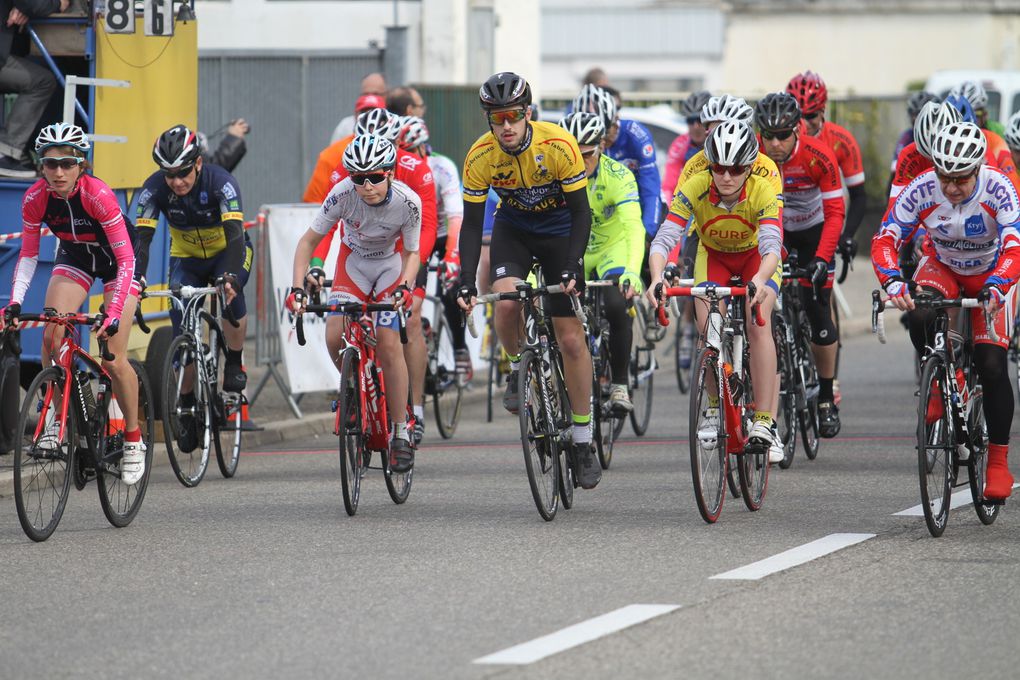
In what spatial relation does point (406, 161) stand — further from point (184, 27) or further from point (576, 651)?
point (576, 651)

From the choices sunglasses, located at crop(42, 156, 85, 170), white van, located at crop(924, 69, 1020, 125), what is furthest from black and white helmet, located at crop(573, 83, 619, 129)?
white van, located at crop(924, 69, 1020, 125)

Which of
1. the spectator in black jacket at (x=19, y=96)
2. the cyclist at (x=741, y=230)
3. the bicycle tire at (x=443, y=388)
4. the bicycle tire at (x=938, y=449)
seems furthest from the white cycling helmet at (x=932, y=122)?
the spectator in black jacket at (x=19, y=96)

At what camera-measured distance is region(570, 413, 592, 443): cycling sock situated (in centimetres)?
1013

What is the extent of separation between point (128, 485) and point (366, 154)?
7.07 feet

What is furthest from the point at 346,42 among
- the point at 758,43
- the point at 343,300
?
the point at 758,43

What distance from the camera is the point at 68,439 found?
952cm

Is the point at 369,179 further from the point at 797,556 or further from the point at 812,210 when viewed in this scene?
the point at 797,556

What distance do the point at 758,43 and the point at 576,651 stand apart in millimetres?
45352

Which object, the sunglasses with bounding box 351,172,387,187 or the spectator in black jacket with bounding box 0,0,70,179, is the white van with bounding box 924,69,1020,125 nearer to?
the spectator in black jacket with bounding box 0,0,70,179

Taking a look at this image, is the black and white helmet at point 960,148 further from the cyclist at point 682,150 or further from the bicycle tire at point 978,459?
the cyclist at point 682,150

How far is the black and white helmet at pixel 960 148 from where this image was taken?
912 cm

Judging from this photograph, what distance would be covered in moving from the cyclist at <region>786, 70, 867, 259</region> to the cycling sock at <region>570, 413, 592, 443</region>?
279 centimetres

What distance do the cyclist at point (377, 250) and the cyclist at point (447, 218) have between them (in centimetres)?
118

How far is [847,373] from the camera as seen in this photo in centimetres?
1788
